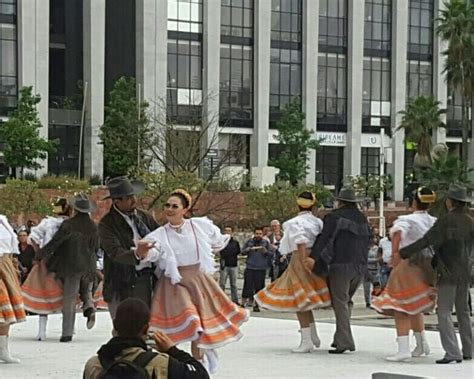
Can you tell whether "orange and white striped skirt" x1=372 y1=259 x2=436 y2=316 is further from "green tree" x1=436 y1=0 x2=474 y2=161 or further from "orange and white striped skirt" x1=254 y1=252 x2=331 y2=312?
"green tree" x1=436 y1=0 x2=474 y2=161

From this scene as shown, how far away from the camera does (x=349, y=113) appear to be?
7544cm

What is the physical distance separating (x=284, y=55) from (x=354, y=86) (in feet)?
18.4

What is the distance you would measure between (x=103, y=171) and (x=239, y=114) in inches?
414

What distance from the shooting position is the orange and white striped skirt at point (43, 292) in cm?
1415

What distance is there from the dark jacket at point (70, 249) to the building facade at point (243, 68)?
4463cm

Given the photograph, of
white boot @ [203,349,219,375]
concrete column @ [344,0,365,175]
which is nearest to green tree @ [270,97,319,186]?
concrete column @ [344,0,365,175]

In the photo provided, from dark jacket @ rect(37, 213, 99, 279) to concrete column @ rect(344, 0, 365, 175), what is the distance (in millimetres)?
61673

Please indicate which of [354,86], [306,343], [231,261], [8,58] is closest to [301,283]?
[306,343]

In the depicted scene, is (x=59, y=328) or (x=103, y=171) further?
(x=103, y=171)

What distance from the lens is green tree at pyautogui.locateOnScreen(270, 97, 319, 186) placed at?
218 ft

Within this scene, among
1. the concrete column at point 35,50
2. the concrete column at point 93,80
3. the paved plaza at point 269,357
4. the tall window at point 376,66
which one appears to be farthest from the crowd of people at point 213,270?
the tall window at point 376,66

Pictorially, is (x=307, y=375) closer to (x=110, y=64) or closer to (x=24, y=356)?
(x=24, y=356)

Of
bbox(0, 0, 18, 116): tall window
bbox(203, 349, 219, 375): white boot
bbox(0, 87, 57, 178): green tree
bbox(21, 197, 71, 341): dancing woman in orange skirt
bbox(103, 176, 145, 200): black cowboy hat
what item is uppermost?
bbox(0, 0, 18, 116): tall window

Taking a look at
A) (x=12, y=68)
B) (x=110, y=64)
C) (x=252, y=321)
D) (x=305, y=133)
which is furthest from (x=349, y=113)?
(x=252, y=321)
